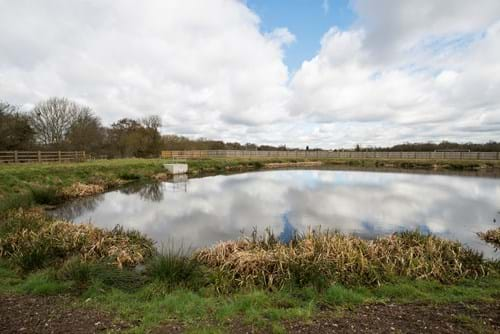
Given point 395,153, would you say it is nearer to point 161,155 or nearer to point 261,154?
point 261,154

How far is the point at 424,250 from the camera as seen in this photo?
223 inches

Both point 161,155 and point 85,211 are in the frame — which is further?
point 161,155

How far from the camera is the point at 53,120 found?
31.7 meters

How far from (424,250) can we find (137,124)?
43.2 metres

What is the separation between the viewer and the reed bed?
4723 millimetres

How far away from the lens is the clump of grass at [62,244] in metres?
5.38

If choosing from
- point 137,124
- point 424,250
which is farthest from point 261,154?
point 424,250

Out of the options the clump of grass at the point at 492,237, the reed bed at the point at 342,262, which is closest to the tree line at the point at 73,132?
the reed bed at the point at 342,262

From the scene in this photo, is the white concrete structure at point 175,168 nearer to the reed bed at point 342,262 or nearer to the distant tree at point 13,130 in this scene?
the distant tree at point 13,130

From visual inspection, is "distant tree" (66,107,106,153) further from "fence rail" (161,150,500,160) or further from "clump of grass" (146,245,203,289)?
"clump of grass" (146,245,203,289)

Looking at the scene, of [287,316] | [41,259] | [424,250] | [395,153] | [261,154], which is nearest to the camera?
[287,316]

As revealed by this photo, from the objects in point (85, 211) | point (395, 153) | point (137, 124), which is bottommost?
point (85, 211)

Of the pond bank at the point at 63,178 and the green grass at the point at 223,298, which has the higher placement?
the pond bank at the point at 63,178

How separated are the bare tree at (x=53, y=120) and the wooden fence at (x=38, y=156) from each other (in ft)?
16.4
